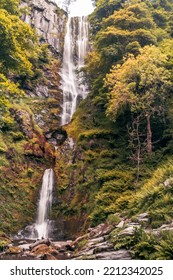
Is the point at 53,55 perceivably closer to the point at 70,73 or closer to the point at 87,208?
the point at 70,73

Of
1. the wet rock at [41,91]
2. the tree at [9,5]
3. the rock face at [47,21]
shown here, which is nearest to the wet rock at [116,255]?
the tree at [9,5]

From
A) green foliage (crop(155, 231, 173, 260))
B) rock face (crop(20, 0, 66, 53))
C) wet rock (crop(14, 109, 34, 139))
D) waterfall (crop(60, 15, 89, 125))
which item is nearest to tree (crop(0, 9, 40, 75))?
wet rock (crop(14, 109, 34, 139))

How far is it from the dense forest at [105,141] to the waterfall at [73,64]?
14.0 ft

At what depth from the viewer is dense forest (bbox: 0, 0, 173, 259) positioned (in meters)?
14.6

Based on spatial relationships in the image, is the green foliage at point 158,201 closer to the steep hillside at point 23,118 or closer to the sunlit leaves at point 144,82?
the sunlit leaves at point 144,82

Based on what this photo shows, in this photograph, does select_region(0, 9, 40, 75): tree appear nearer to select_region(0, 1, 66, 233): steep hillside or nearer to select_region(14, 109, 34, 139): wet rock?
select_region(0, 1, 66, 233): steep hillside

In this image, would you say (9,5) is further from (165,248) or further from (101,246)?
(165,248)

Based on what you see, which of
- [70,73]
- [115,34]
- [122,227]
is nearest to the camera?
[122,227]

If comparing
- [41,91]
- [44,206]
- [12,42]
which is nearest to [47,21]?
[41,91]

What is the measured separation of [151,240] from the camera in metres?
8.77

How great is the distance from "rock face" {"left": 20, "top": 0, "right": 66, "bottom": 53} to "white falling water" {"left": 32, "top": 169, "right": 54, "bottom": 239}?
23959 mm

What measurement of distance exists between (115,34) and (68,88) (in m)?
13.6
